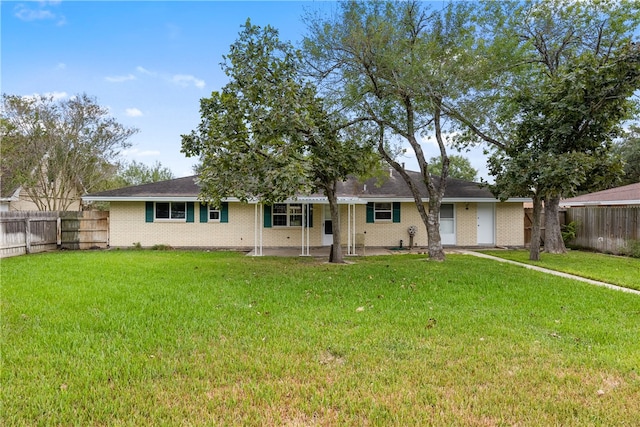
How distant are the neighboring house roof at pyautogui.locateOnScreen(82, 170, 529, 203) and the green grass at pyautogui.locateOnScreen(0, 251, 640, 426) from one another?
8.75 metres

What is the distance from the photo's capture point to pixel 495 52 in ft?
40.6

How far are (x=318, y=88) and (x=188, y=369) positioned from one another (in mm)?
9178

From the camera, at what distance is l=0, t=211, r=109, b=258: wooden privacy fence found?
13133mm

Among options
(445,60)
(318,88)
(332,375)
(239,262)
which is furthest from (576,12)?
(332,375)

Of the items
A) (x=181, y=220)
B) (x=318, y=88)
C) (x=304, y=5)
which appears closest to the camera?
(x=304, y=5)

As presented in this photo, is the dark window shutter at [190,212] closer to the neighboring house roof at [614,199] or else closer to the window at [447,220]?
the window at [447,220]

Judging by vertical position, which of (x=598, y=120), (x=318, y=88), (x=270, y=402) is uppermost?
(x=318, y=88)

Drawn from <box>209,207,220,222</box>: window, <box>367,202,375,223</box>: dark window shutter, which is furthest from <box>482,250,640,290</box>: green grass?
<box>209,207,220,222</box>: window

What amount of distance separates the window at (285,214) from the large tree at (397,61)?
5811mm

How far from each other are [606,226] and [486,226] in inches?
174

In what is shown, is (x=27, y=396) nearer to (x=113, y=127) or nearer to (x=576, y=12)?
(x=576, y=12)

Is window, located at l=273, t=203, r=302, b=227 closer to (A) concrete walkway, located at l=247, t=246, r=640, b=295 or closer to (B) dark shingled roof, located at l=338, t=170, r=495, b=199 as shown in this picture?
(A) concrete walkway, located at l=247, t=246, r=640, b=295

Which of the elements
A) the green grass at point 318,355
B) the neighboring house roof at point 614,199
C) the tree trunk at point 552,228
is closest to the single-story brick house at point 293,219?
the tree trunk at point 552,228

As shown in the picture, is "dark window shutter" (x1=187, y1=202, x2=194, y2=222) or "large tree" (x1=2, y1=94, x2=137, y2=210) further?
"large tree" (x1=2, y1=94, x2=137, y2=210)
